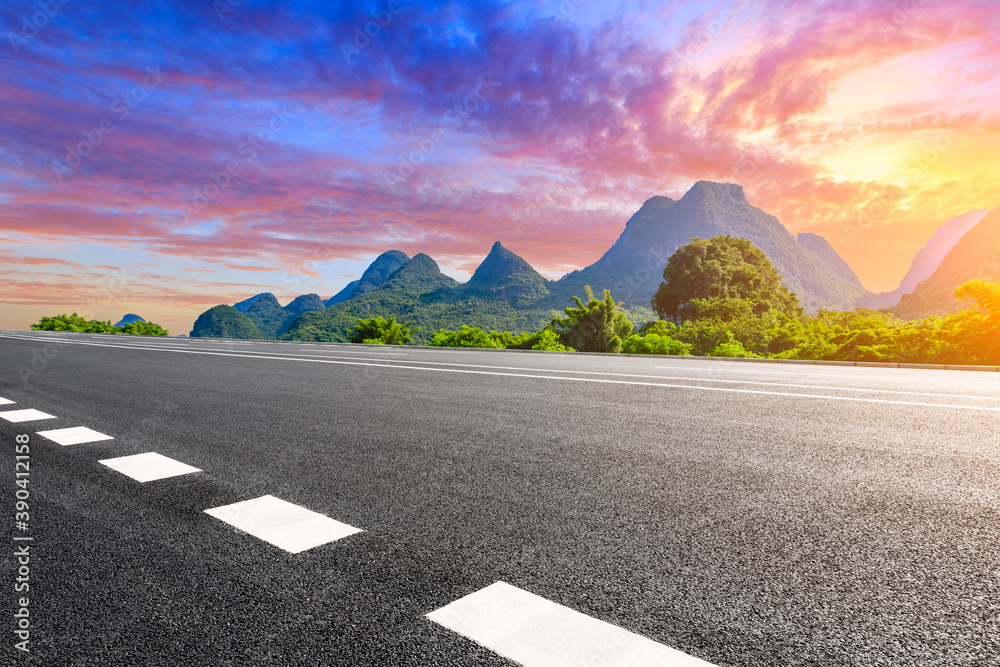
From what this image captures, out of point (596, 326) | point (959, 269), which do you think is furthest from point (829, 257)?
point (596, 326)

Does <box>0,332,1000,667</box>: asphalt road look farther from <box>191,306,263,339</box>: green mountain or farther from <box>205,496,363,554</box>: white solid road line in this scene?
<box>191,306,263,339</box>: green mountain

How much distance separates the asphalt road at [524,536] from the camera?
5.10 feet

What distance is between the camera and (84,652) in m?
1.51

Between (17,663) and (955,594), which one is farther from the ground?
(955,594)

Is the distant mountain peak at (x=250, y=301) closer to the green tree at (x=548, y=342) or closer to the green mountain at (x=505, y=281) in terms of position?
the green mountain at (x=505, y=281)

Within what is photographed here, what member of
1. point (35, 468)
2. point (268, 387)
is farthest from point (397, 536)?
point (268, 387)

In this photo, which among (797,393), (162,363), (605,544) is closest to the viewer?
(605,544)

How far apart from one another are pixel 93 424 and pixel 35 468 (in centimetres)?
155

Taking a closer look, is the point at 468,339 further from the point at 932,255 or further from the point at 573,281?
the point at 932,255

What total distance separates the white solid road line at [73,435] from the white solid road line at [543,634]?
3789 mm

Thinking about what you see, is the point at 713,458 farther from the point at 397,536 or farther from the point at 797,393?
the point at 797,393

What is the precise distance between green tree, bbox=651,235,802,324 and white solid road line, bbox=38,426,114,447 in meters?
41.0

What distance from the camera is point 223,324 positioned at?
93.0 m

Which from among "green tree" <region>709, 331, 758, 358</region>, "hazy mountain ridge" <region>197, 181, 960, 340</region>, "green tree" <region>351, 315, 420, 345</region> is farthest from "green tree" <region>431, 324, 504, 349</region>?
"hazy mountain ridge" <region>197, 181, 960, 340</region>
